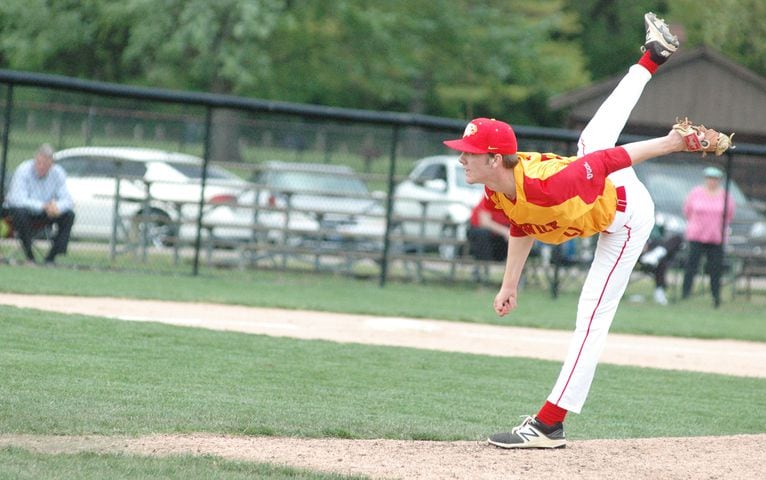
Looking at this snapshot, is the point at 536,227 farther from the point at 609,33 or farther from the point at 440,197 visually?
the point at 609,33

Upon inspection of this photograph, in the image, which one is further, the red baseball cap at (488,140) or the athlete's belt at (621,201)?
the athlete's belt at (621,201)

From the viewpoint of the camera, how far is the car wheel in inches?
582

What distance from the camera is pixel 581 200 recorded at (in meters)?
5.21

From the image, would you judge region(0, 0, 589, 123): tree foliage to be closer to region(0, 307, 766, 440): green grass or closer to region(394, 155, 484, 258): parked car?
region(394, 155, 484, 258): parked car

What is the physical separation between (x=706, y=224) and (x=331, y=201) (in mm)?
5181

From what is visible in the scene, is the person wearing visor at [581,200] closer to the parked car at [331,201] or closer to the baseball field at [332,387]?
the baseball field at [332,387]

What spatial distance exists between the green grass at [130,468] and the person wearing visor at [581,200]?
1.33 m

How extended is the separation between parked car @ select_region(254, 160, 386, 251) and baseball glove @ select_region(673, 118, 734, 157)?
31.9 ft

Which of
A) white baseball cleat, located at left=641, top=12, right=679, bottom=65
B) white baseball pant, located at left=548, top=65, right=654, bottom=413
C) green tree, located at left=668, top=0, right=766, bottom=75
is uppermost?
green tree, located at left=668, top=0, right=766, bottom=75

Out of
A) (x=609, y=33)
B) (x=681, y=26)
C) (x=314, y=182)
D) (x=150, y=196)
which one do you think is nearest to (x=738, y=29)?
(x=681, y=26)

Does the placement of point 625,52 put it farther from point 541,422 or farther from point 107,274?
point 541,422

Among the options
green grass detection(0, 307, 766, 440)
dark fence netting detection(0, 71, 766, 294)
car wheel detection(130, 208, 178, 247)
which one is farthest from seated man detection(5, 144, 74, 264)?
green grass detection(0, 307, 766, 440)

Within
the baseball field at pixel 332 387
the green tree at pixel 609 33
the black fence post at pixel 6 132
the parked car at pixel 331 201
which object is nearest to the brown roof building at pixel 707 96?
the parked car at pixel 331 201

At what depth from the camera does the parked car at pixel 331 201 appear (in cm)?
1518
